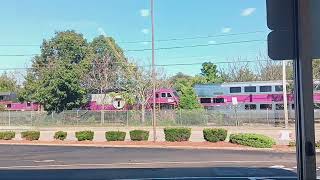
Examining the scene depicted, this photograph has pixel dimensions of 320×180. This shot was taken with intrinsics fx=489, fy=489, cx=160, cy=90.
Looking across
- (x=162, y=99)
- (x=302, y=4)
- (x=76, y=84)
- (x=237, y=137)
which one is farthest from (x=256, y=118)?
(x=302, y=4)

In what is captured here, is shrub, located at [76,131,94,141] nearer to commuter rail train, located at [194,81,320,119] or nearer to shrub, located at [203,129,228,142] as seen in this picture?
shrub, located at [203,129,228,142]

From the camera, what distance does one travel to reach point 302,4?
7.17ft

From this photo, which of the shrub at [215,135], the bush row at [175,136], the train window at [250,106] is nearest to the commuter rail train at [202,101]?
the train window at [250,106]

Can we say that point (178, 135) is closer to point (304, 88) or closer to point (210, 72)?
point (210, 72)

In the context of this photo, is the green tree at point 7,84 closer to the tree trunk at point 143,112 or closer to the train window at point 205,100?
the tree trunk at point 143,112

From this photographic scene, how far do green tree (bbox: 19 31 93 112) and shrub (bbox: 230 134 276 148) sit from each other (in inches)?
217

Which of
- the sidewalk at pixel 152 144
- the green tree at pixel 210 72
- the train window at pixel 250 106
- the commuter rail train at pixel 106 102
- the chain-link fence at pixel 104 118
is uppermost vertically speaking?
the green tree at pixel 210 72

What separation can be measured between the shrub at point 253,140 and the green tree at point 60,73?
5504 millimetres

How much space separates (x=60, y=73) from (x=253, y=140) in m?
9.08

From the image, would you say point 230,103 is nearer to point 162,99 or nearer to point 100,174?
point 162,99

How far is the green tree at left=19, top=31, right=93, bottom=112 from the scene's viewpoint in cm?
1354

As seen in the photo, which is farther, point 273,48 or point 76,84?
point 76,84

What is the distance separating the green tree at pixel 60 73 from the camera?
1354cm

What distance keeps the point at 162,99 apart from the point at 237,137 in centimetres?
1504
